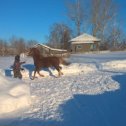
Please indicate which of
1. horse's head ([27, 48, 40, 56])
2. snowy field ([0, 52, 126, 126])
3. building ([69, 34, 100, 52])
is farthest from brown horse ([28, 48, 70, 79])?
building ([69, 34, 100, 52])

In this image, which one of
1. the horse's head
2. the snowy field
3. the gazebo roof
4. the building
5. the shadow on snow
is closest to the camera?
the shadow on snow

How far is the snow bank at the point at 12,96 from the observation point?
8273 millimetres

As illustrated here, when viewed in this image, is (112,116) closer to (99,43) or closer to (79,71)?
(79,71)

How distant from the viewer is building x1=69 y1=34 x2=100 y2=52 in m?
66.6

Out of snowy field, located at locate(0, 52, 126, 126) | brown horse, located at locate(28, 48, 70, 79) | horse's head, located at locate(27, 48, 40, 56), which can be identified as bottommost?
snowy field, located at locate(0, 52, 126, 126)

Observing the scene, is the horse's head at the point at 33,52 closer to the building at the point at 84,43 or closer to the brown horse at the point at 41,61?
the brown horse at the point at 41,61

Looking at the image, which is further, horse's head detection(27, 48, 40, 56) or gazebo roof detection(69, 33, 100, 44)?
gazebo roof detection(69, 33, 100, 44)

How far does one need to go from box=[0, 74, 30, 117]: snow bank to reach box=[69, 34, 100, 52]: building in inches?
2238

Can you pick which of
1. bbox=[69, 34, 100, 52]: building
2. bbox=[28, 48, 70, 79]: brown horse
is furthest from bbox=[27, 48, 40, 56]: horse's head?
bbox=[69, 34, 100, 52]: building

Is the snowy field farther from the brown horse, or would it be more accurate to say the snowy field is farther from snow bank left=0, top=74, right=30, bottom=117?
the brown horse

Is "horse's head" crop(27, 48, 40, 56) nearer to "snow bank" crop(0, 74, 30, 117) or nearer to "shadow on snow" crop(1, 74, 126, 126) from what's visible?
"snow bank" crop(0, 74, 30, 117)

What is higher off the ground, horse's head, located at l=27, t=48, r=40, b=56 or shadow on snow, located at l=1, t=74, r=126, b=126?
horse's head, located at l=27, t=48, r=40, b=56

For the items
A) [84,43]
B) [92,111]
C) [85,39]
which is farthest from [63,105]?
[84,43]

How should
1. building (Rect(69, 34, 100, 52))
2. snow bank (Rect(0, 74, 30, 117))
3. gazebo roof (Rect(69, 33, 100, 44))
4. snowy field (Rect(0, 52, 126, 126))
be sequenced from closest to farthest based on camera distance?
snowy field (Rect(0, 52, 126, 126)) → snow bank (Rect(0, 74, 30, 117)) → gazebo roof (Rect(69, 33, 100, 44)) → building (Rect(69, 34, 100, 52))
